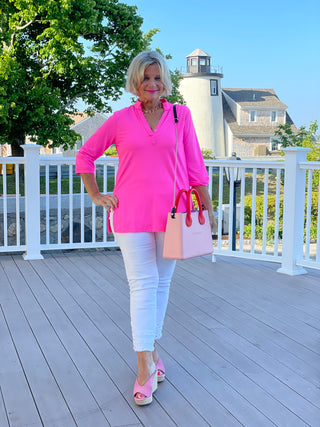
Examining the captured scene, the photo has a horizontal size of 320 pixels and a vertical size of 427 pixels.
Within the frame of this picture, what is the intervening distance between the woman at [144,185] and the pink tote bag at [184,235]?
8 centimetres

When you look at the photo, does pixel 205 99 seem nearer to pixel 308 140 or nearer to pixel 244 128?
pixel 244 128

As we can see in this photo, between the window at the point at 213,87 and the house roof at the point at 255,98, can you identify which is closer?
the window at the point at 213,87

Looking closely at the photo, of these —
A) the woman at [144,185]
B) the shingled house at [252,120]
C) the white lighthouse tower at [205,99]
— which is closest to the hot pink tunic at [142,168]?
the woman at [144,185]

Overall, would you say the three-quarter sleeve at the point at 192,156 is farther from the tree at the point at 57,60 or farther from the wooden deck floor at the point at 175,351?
the tree at the point at 57,60

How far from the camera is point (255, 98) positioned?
51.1 meters

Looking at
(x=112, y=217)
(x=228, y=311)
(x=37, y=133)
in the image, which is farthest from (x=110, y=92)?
(x=112, y=217)

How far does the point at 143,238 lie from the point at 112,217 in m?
0.19

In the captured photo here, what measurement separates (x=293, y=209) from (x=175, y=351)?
6.99ft

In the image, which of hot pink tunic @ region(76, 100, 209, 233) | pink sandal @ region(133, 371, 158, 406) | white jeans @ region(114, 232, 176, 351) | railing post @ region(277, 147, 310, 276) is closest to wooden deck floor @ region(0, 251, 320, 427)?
pink sandal @ region(133, 371, 158, 406)

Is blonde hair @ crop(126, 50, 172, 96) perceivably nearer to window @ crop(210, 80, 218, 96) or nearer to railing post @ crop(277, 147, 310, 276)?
railing post @ crop(277, 147, 310, 276)

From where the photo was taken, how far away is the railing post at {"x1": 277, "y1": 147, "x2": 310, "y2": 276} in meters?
4.61

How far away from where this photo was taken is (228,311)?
3676 mm

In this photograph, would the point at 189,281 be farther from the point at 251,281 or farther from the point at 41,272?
the point at 41,272

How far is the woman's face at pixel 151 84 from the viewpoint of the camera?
231 centimetres
